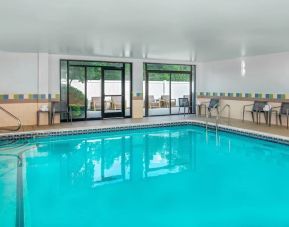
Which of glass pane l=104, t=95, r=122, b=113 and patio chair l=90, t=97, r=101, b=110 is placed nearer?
patio chair l=90, t=97, r=101, b=110

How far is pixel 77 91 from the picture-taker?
31.7ft

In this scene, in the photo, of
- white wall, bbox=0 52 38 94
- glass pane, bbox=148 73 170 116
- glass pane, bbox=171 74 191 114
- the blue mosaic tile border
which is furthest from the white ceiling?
glass pane, bbox=171 74 191 114

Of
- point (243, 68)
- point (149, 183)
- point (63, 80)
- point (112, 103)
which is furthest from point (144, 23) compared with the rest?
point (243, 68)

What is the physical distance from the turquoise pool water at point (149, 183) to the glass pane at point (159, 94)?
4477 mm

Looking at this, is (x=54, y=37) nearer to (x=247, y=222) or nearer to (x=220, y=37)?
(x=220, y=37)

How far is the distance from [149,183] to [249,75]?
6.76 meters

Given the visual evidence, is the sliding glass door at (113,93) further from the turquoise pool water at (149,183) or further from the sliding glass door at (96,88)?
the turquoise pool water at (149,183)

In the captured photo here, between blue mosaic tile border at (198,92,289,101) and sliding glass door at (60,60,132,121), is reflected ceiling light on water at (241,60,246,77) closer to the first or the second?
blue mosaic tile border at (198,92,289,101)

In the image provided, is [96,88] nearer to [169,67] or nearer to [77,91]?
[77,91]

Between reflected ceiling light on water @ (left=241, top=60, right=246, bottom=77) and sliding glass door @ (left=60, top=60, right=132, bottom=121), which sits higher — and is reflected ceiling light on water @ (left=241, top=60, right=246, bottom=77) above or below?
above

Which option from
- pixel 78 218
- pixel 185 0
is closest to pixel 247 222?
pixel 78 218

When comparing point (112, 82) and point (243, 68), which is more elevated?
point (243, 68)

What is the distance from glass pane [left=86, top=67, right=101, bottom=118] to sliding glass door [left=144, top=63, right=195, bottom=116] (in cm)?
195

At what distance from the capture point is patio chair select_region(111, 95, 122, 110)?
34.0 ft
